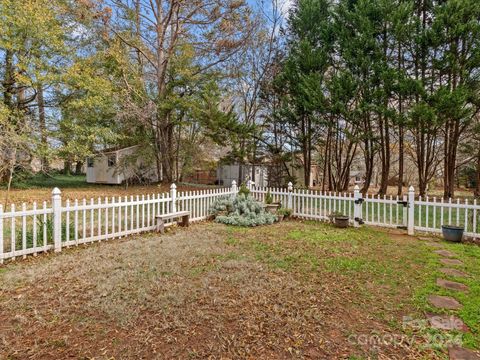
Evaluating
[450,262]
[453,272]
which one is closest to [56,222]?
[453,272]

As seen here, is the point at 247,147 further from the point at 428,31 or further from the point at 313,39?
the point at 428,31

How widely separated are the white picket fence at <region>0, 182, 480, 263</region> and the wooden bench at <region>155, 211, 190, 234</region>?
194 millimetres

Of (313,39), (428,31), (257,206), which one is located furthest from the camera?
(313,39)

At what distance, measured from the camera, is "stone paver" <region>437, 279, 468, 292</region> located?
336cm

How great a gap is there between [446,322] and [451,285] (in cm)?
112

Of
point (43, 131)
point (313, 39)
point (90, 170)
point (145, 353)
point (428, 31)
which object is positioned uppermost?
point (313, 39)

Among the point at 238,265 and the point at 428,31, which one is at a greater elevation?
the point at 428,31

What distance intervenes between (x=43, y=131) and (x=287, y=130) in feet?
35.7

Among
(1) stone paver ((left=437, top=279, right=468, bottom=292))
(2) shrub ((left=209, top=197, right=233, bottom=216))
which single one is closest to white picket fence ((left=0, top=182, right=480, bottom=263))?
(2) shrub ((left=209, top=197, right=233, bottom=216))

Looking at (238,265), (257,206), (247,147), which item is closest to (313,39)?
(247,147)

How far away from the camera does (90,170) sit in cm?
1930

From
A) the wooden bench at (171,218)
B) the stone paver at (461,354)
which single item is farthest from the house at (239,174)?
the stone paver at (461,354)

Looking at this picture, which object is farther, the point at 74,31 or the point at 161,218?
the point at 74,31

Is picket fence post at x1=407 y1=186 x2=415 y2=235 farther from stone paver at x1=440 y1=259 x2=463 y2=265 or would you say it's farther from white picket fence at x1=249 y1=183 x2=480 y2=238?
stone paver at x1=440 y1=259 x2=463 y2=265
